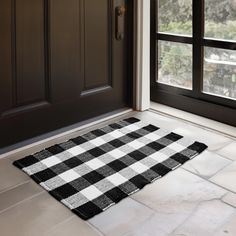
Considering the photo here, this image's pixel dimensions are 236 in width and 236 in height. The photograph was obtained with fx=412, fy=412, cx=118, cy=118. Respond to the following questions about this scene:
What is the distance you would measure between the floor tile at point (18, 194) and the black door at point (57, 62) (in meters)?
0.45

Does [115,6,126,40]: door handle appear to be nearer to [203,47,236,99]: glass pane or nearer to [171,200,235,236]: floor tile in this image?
[203,47,236,99]: glass pane

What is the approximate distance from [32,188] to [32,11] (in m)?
1.01

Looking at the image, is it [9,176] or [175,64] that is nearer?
[9,176]

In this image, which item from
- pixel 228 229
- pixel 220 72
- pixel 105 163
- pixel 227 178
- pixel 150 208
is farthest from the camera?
pixel 220 72

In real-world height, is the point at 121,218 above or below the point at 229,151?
below

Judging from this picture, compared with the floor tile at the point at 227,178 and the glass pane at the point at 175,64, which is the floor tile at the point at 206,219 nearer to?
the floor tile at the point at 227,178

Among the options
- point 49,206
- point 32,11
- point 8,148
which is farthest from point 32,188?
point 32,11

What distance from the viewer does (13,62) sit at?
91.5 inches

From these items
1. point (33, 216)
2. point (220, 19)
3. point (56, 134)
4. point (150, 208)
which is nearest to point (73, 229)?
point (33, 216)

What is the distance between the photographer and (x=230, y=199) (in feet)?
6.31

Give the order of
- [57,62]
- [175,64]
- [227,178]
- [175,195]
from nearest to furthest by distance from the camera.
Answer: [175,195] < [227,178] < [57,62] < [175,64]

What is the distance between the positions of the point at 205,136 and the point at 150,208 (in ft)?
2.99

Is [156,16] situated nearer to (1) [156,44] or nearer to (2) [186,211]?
(1) [156,44]

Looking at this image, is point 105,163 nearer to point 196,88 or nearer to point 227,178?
point 227,178
